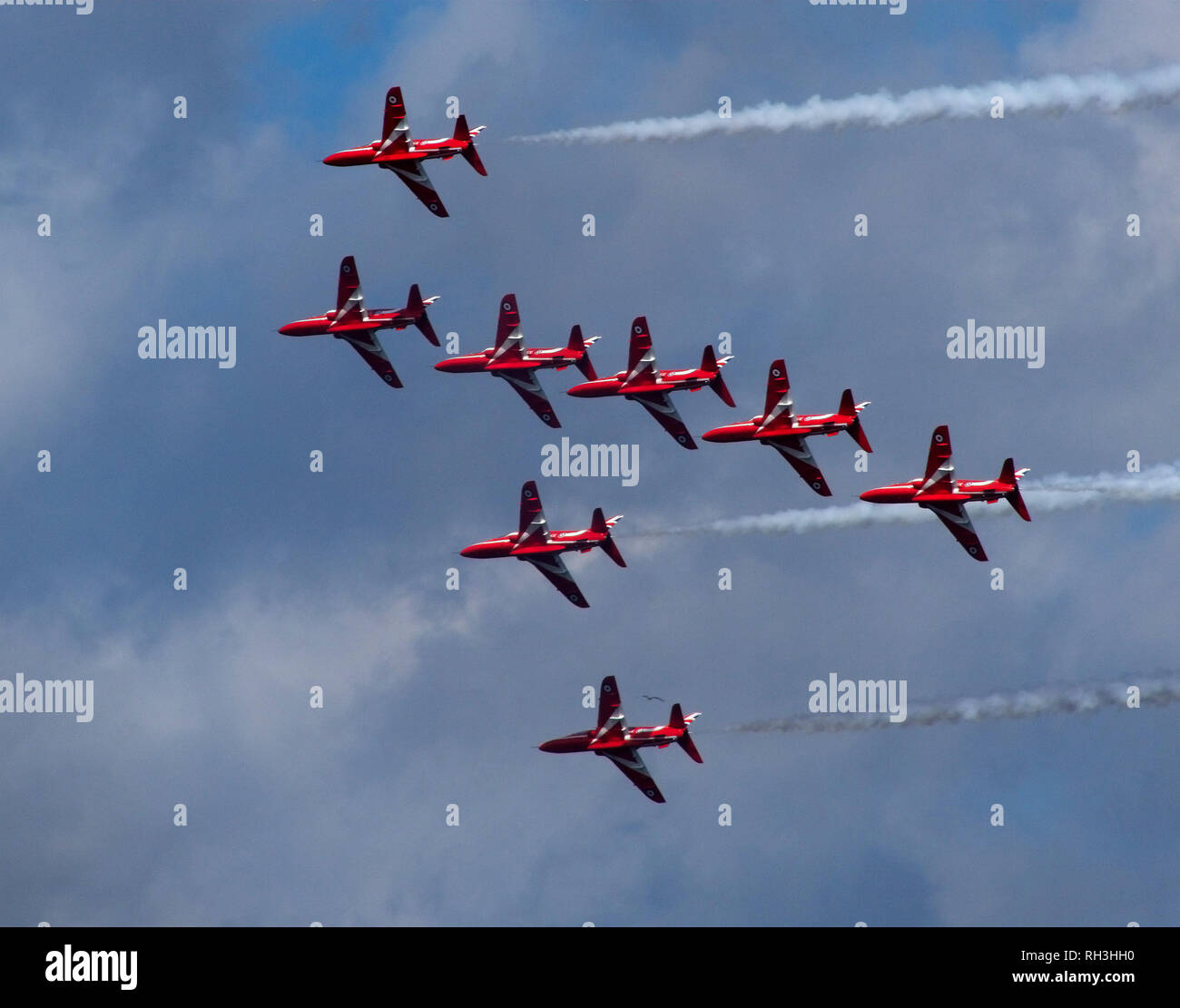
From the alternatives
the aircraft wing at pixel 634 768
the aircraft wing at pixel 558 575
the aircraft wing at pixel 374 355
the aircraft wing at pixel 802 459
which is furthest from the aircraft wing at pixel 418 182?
the aircraft wing at pixel 634 768

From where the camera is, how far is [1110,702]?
14162 cm

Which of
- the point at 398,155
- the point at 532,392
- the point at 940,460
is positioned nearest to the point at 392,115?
the point at 398,155

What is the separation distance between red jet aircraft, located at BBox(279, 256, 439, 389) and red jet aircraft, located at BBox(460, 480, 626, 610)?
11.3 meters

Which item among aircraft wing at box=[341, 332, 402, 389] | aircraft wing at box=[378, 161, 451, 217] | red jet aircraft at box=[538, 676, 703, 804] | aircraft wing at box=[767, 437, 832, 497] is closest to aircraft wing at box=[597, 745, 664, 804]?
red jet aircraft at box=[538, 676, 703, 804]

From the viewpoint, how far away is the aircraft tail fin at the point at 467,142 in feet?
497

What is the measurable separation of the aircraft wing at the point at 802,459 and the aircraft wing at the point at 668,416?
274 inches

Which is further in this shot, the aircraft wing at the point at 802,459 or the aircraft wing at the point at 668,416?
the aircraft wing at the point at 668,416

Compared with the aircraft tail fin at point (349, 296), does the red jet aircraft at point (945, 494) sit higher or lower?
lower

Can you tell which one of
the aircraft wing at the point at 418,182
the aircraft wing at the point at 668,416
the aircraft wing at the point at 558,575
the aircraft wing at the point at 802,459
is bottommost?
the aircraft wing at the point at 558,575

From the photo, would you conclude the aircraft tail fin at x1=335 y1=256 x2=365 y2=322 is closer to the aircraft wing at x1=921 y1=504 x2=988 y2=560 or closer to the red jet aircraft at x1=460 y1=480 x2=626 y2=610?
the red jet aircraft at x1=460 y1=480 x2=626 y2=610

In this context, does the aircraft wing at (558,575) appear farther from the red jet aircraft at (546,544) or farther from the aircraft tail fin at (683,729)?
the aircraft tail fin at (683,729)

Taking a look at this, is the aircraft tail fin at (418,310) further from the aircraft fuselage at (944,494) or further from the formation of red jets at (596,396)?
the aircraft fuselage at (944,494)

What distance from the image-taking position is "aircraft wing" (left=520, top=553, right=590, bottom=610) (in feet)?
521
